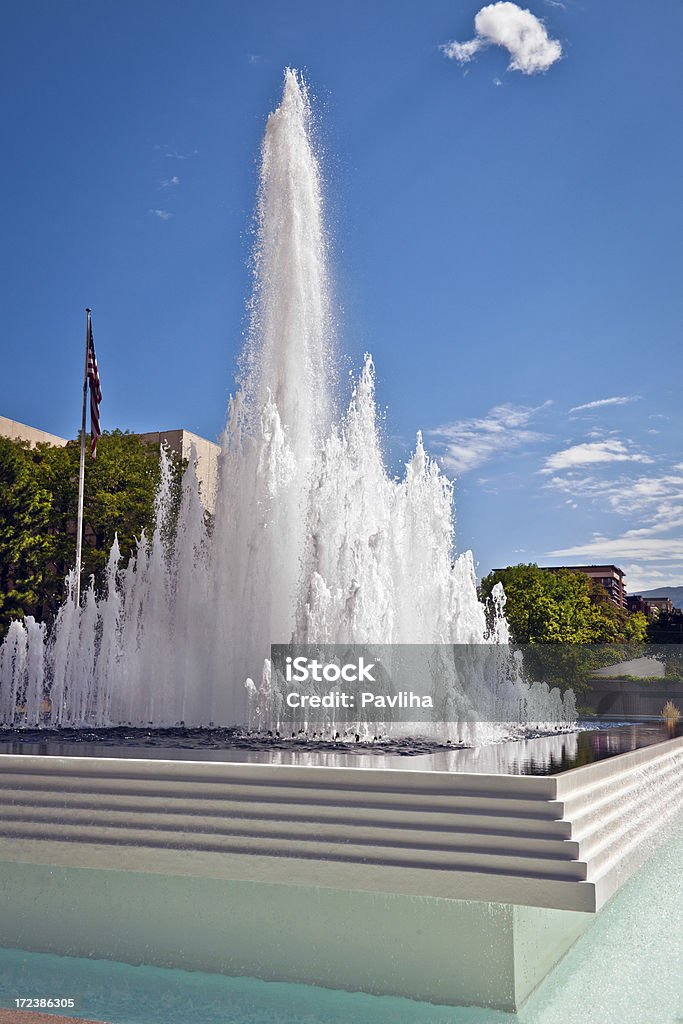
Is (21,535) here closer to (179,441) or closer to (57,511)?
(57,511)

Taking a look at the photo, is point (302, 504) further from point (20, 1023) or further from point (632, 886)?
point (20, 1023)

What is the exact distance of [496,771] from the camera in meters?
7.44

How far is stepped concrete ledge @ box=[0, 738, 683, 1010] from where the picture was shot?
6.68 metres

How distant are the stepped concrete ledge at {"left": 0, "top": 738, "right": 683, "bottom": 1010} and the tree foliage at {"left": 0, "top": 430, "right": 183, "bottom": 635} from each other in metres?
24.6

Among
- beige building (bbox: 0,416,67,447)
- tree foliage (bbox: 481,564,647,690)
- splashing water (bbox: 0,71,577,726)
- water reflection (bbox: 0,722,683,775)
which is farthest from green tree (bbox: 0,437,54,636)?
water reflection (bbox: 0,722,683,775)

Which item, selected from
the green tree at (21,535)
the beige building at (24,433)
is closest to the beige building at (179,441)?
the beige building at (24,433)

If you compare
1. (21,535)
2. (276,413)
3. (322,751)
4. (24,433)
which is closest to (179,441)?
(24,433)

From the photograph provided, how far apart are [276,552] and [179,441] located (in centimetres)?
2756

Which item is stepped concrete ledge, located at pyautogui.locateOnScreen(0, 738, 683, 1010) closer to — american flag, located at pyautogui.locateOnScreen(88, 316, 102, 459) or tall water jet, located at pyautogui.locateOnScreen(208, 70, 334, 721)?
tall water jet, located at pyautogui.locateOnScreen(208, 70, 334, 721)

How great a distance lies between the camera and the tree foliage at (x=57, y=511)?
32.3 meters

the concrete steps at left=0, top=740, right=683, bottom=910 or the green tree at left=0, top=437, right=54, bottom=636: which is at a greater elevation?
the green tree at left=0, top=437, right=54, bottom=636

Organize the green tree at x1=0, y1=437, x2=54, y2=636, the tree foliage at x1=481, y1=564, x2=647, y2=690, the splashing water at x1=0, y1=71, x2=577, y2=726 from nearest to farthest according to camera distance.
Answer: the splashing water at x1=0, y1=71, x2=577, y2=726 < the green tree at x1=0, y1=437, x2=54, y2=636 < the tree foliage at x1=481, y1=564, x2=647, y2=690

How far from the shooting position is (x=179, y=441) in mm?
43875

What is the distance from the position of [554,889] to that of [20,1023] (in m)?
3.59
